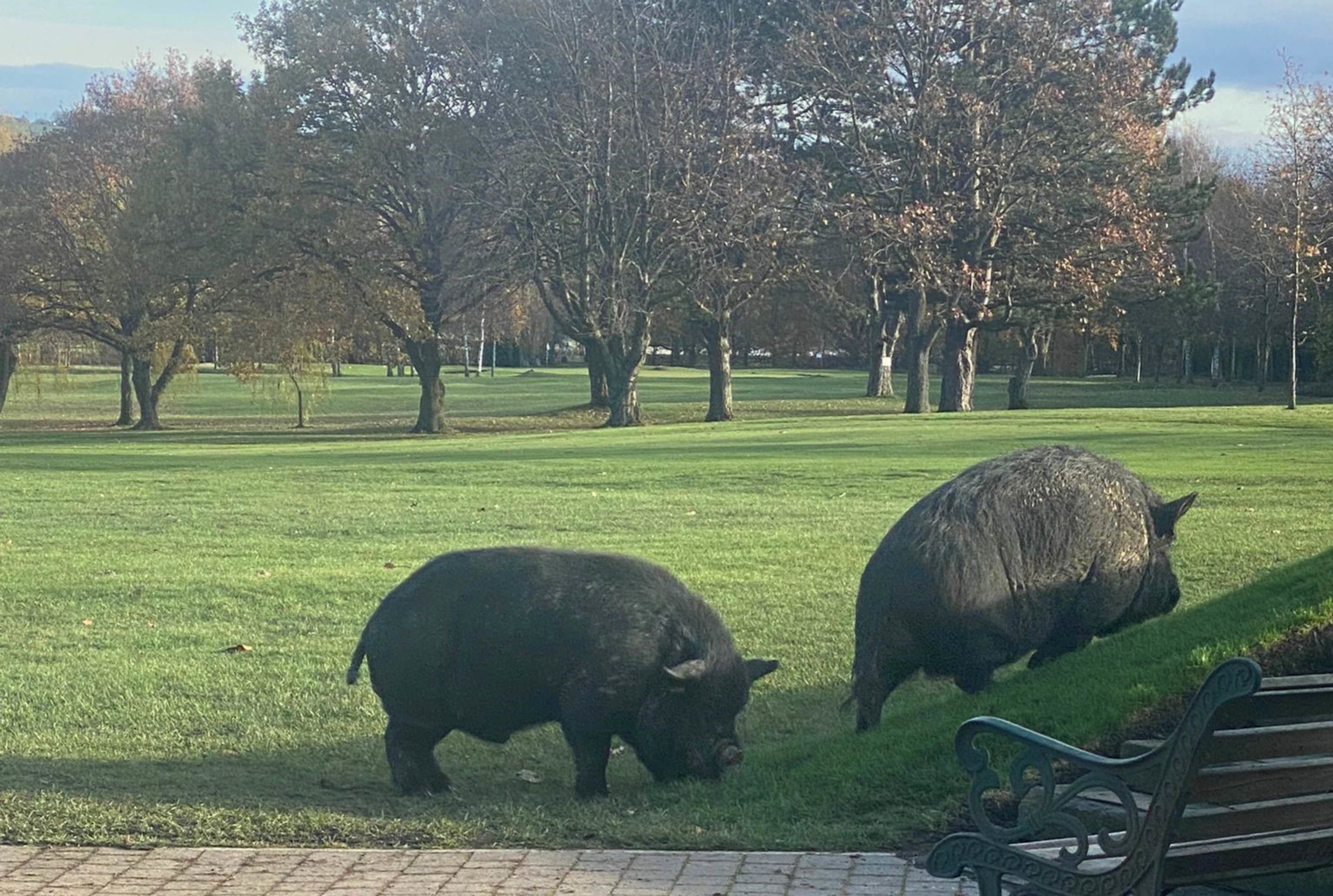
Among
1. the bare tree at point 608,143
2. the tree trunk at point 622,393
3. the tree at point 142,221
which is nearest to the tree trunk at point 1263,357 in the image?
the tree trunk at point 622,393

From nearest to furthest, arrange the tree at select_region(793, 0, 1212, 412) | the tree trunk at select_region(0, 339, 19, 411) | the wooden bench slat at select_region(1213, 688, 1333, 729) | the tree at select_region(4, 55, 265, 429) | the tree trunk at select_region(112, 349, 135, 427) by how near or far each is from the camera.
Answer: the wooden bench slat at select_region(1213, 688, 1333, 729) < the tree at select_region(793, 0, 1212, 412) < the tree at select_region(4, 55, 265, 429) < the tree trunk at select_region(112, 349, 135, 427) < the tree trunk at select_region(0, 339, 19, 411)

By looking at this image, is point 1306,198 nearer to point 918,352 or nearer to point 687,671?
point 918,352

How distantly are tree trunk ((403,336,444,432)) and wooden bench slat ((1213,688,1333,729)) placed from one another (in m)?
47.3

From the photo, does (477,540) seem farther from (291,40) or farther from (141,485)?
(291,40)

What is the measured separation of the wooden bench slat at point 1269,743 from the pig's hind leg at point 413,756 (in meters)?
4.33

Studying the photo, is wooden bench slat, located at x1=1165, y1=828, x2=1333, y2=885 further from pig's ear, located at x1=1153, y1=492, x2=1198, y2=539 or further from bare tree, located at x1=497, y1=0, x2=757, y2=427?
bare tree, located at x1=497, y1=0, x2=757, y2=427

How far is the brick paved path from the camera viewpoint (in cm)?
582

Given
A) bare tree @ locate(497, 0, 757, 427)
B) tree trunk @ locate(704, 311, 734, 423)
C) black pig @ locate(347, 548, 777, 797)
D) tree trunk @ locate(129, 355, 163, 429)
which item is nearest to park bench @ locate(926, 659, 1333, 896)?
black pig @ locate(347, 548, 777, 797)

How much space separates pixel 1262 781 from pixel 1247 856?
0.20 m

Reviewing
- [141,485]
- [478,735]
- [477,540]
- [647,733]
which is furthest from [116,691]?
[141,485]

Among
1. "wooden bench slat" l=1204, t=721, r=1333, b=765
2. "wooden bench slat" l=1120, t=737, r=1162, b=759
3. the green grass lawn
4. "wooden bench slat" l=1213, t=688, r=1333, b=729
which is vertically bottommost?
the green grass lawn

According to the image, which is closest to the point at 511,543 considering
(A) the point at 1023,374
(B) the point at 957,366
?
(B) the point at 957,366

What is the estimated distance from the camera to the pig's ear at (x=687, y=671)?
23.9 ft

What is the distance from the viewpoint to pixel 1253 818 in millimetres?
4172
